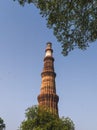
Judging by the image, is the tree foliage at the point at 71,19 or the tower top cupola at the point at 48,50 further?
the tower top cupola at the point at 48,50

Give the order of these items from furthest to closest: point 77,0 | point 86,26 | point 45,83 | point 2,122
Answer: point 45,83
point 2,122
point 86,26
point 77,0

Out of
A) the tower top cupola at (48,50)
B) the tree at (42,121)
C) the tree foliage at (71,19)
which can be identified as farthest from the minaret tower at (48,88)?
the tree foliage at (71,19)

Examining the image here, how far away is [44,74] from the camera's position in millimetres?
60938

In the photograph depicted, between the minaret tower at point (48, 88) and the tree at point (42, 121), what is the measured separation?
35.4ft

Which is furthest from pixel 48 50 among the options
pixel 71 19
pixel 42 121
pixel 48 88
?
pixel 71 19

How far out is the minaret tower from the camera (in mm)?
57750

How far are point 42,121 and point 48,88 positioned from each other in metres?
15.6

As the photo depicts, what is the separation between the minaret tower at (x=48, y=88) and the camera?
189 ft

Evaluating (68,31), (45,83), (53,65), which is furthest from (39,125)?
(68,31)

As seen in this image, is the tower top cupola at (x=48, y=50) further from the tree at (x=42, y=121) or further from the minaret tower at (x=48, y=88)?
the tree at (x=42, y=121)

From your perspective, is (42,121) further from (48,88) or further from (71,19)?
(71,19)

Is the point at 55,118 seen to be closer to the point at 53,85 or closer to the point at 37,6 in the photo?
the point at 53,85

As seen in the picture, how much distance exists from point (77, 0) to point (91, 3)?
28.6 inches

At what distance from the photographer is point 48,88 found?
5909 cm
